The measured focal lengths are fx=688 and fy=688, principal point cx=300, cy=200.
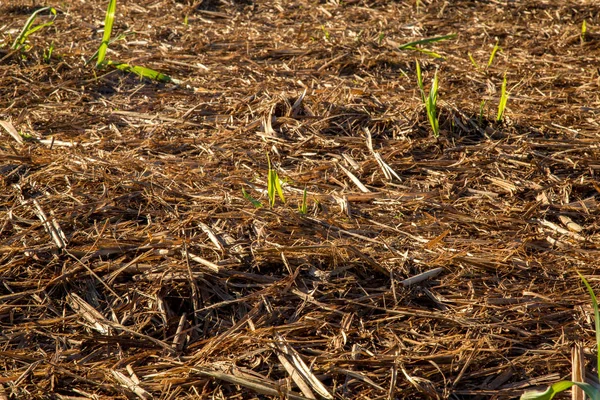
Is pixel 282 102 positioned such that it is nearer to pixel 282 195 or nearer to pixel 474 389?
pixel 282 195

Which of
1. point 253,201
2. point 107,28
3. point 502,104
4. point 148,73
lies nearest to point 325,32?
point 148,73

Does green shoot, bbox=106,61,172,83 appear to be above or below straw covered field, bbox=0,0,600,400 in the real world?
below

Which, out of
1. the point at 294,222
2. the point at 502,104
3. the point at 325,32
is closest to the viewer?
the point at 294,222

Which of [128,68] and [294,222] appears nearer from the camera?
[294,222]

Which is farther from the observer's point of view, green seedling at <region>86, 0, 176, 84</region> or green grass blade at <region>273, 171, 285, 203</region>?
green seedling at <region>86, 0, 176, 84</region>

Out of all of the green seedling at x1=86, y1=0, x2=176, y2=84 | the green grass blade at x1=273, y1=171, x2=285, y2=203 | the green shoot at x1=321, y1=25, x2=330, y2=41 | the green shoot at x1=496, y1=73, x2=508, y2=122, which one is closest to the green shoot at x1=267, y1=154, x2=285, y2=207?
the green grass blade at x1=273, y1=171, x2=285, y2=203

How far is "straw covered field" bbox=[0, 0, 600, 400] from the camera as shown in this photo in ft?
5.06

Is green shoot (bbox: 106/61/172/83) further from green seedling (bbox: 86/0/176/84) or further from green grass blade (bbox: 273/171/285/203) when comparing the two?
green grass blade (bbox: 273/171/285/203)

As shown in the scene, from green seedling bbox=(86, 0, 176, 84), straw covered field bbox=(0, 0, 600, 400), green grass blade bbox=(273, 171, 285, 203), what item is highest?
green grass blade bbox=(273, 171, 285, 203)

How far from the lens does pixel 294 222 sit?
6.49ft

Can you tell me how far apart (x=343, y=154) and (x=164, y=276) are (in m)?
0.96

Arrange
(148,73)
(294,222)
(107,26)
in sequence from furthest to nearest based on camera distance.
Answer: (148,73) → (107,26) → (294,222)

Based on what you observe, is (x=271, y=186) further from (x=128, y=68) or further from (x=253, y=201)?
(x=128, y=68)

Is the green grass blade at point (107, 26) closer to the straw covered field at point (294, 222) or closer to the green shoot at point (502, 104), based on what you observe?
the straw covered field at point (294, 222)
